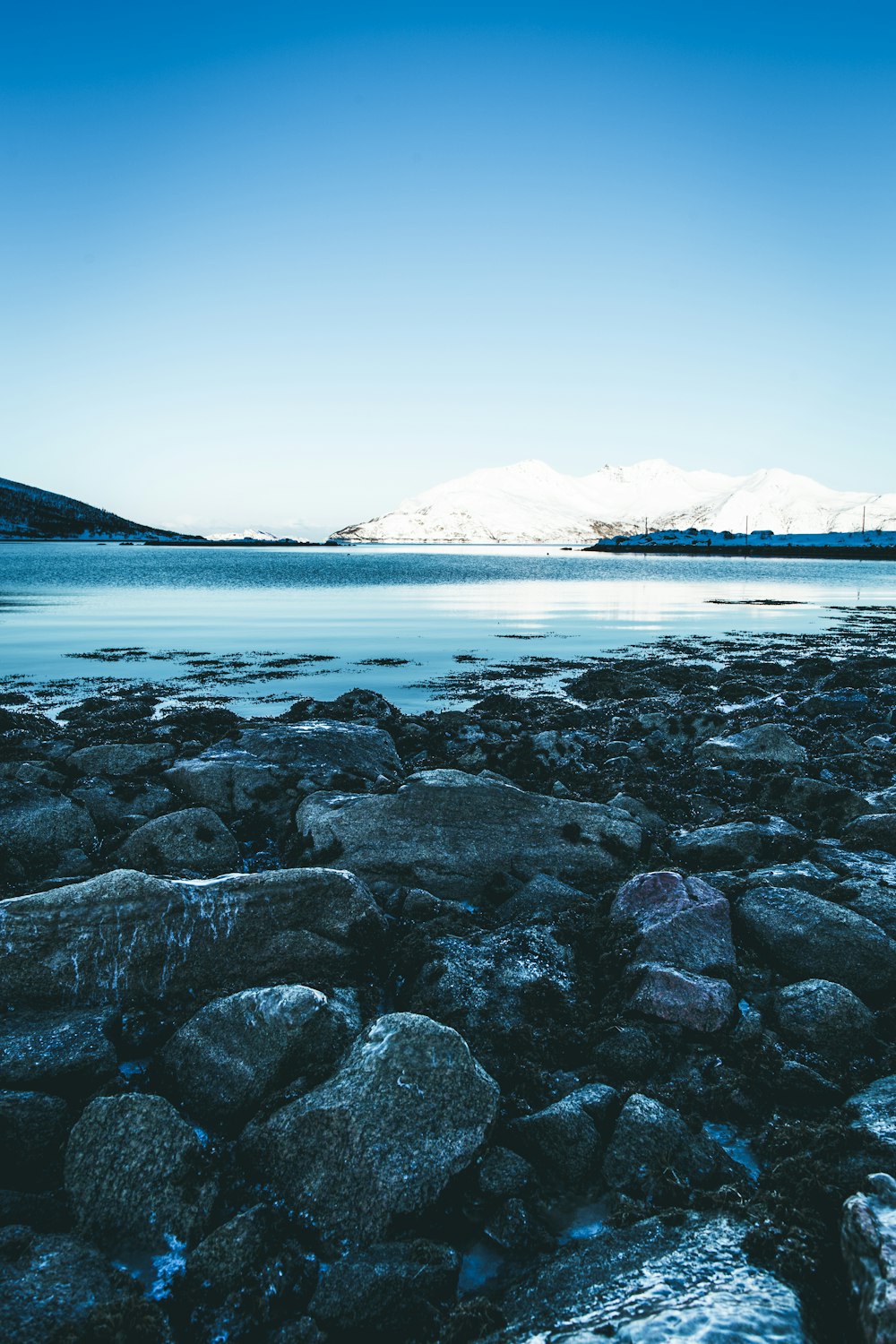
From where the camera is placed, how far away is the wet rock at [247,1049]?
4379 mm

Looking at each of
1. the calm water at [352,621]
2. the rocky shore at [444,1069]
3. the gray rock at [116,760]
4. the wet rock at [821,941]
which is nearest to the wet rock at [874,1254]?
the rocky shore at [444,1069]

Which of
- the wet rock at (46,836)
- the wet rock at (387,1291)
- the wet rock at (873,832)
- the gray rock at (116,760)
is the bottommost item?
the wet rock at (387,1291)

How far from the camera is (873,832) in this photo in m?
7.98

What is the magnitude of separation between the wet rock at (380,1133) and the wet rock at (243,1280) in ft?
0.70

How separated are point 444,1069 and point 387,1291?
104 centimetres

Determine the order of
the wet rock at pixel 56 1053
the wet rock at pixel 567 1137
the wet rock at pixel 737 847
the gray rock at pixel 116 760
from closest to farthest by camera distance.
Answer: the wet rock at pixel 567 1137
the wet rock at pixel 56 1053
the wet rock at pixel 737 847
the gray rock at pixel 116 760

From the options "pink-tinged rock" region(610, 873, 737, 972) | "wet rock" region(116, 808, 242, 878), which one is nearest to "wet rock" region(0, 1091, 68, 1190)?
"wet rock" region(116, 808, 242, 878)

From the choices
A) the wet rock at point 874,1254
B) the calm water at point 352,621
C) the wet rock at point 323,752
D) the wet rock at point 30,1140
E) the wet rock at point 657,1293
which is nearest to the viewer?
the wet rock at point 874,1254

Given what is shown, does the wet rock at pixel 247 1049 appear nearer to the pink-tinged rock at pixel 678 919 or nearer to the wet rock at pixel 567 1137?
the wet rock at pixel 567 1137

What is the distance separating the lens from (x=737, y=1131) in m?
4.43

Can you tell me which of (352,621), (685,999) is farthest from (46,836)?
(352,621)

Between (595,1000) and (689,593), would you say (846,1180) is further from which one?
(689,593)

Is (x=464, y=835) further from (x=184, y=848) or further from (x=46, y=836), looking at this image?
(x=46, y=836)

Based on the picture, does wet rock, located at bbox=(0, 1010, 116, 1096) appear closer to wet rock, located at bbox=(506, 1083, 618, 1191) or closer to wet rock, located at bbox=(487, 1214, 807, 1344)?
wet rock, located at bbox=(506, 1083, 618, 1191)
